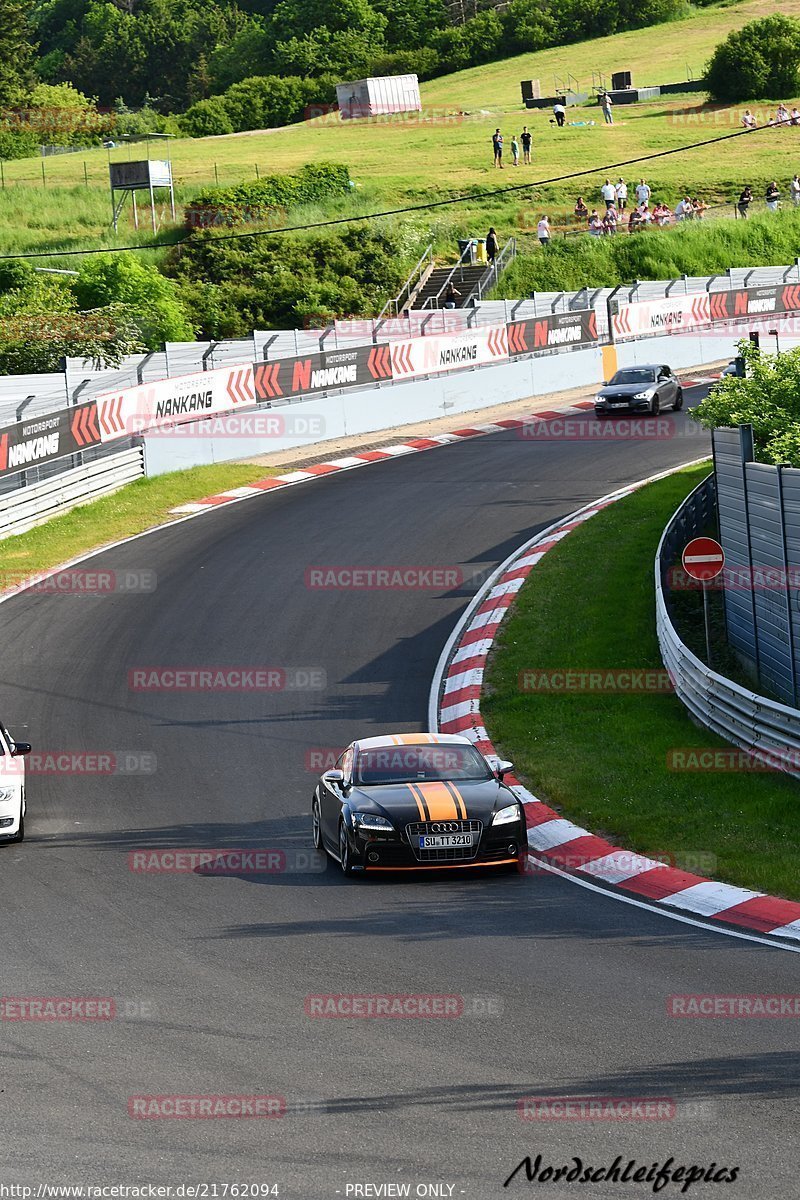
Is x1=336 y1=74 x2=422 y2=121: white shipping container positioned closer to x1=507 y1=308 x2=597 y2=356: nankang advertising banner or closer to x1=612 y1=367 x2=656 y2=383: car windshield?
x1=507 y1=308 x2=597 y2=356: nankang advertising banner

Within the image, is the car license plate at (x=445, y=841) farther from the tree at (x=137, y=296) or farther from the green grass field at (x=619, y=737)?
the tree at (x=137, y=296)

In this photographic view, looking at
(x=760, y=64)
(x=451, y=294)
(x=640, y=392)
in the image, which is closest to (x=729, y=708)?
(x=640, y=392)

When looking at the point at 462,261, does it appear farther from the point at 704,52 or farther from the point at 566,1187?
the point at 704,52

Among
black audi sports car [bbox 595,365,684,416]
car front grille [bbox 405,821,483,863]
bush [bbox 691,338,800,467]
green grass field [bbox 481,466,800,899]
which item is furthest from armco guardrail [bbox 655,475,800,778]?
black audi sports car [bbox 595,365,684,416]

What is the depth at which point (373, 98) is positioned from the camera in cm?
11362

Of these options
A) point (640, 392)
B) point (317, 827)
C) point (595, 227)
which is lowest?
point (317, 827)

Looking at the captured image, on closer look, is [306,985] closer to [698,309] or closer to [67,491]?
[67,491]

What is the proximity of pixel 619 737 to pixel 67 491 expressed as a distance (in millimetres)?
16440

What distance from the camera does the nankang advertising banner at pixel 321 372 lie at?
36.6 metres

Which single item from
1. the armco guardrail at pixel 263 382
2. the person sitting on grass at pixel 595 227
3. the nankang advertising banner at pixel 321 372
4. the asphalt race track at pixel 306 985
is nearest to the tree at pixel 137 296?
the armco guardrail at pixel 263 382

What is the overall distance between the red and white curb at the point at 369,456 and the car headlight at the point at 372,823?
1876 centimetres

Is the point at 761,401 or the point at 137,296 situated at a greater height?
the point at 137,296

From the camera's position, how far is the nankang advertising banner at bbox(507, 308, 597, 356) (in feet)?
143

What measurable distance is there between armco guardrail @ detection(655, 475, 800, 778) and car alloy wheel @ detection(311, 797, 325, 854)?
188 inches
